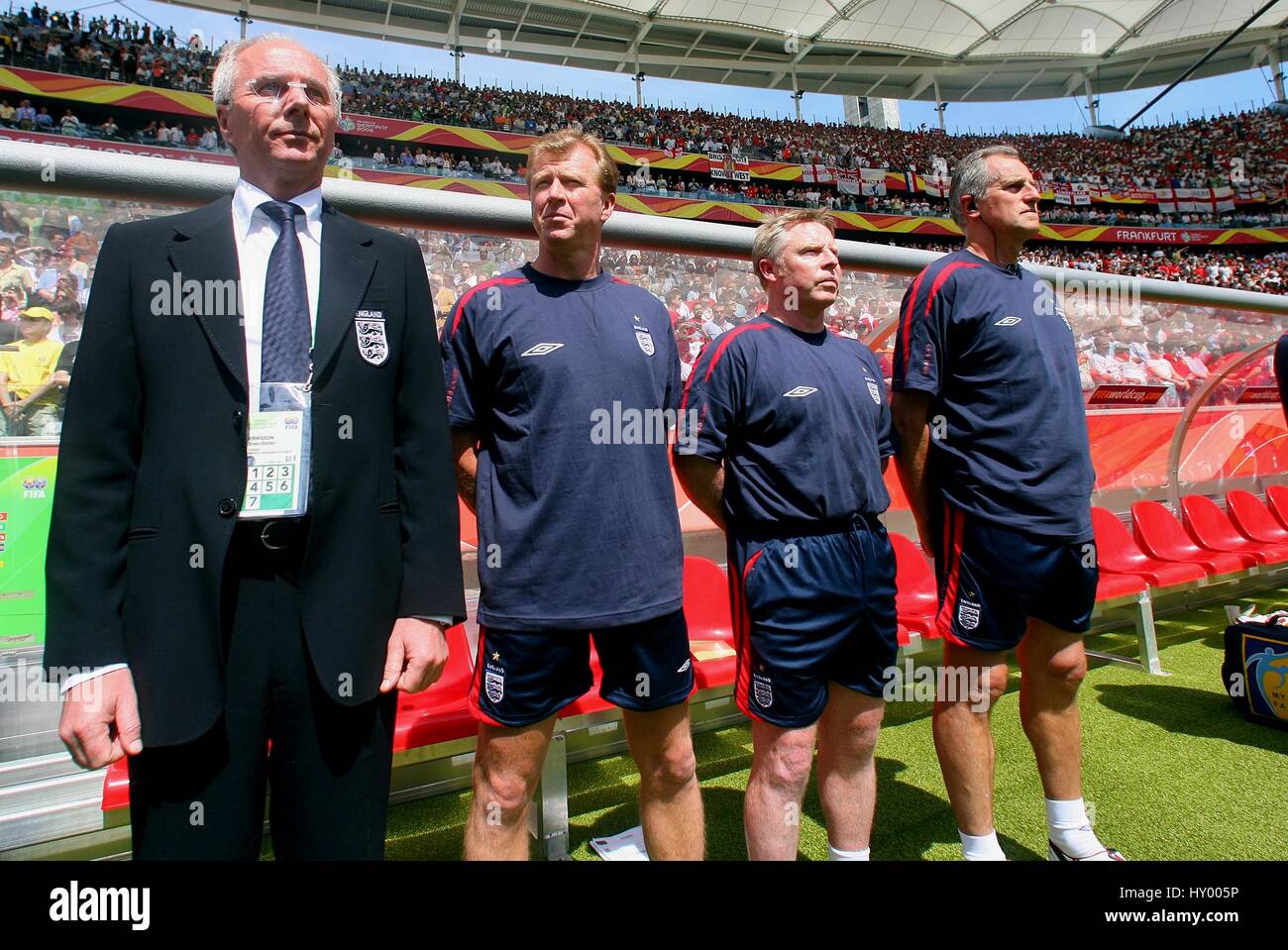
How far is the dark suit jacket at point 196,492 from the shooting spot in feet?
3.40

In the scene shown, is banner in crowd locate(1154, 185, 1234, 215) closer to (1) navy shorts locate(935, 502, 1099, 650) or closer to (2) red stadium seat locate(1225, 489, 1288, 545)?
(2) red stadium seat locate(1225, 489, 1288, 545)

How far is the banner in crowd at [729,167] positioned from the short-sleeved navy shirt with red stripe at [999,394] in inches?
1192

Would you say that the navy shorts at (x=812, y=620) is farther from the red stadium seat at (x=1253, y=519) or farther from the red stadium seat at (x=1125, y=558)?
the red stadium seat at (x=1253, y=519)

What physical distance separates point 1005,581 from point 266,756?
1.78 metres

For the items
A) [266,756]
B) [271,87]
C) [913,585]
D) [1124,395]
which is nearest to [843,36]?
[1124,395]

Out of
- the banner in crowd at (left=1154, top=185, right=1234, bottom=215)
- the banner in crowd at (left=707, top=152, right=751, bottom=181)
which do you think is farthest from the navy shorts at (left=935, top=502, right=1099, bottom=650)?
the banner in crowd at (left=1154, top=185, right=1234, bottom=215)

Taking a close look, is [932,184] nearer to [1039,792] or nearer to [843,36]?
[843,36]

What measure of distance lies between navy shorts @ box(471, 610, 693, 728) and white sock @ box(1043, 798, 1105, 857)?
124 cm

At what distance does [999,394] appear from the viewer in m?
2.03

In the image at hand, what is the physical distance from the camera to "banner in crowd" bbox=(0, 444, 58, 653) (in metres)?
1.80

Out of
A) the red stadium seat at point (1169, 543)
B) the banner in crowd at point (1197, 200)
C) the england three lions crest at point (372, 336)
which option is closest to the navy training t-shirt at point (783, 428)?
the england three lions crest at point (372, 336)

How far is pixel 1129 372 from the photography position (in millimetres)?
5094
